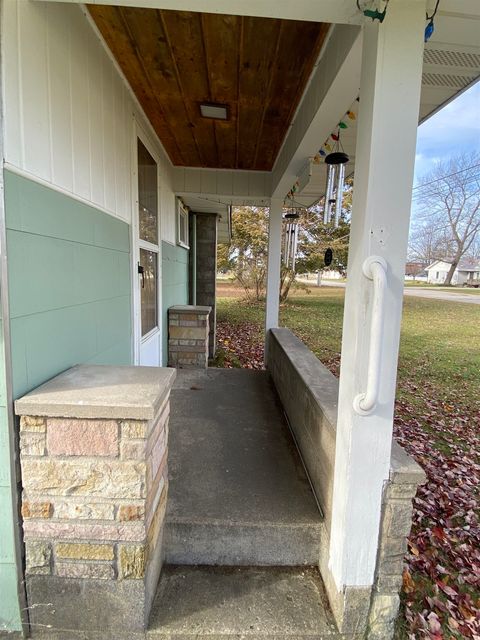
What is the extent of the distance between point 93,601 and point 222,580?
0.58 metres

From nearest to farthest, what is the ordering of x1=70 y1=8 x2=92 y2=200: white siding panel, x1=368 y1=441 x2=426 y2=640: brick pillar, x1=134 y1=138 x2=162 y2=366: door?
x1=368 y1=441 x2=426 y2=640: brick pillar
x1=70 y1=8 x2=92 y2=200: white siding panel
x1=134 y1=138 x2=162 y2=366: door

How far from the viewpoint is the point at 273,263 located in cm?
484

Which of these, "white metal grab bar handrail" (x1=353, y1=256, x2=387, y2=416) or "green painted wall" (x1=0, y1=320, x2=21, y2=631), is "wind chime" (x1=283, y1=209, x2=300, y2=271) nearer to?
"white metal grab bar handrail" (x1=353, y1=256, x2=387, y2=416)

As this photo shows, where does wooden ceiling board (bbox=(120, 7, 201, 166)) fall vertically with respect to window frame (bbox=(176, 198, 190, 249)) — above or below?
above

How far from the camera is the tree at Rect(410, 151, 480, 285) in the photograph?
41.3 feet

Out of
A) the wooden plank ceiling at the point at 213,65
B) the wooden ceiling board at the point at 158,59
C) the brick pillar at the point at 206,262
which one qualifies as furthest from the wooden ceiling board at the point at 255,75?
the brick pillar at the point at 206,262

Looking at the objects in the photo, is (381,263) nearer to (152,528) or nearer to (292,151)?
(152,528)

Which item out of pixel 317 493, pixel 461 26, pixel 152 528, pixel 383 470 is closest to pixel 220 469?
pixel 317 493

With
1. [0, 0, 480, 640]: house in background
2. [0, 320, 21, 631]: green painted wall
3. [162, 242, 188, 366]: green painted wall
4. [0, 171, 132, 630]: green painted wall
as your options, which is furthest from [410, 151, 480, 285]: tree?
[0, 320, 21, 631]: green painted wall

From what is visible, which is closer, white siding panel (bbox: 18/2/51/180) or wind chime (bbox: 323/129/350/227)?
white siding panel (bbox: 18/2/51/180)

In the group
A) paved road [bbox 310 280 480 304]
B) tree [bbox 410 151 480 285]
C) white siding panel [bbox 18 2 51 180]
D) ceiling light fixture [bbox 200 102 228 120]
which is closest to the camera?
white siding panel [bbox 18 2 51 180]

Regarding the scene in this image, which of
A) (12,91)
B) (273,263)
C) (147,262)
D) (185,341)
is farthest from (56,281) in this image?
(273,263)

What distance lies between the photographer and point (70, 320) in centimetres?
178

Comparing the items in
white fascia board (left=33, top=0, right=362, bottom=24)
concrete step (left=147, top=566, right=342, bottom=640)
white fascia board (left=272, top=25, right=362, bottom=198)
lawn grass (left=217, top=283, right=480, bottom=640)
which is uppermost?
white fascia board (left=272, top=25, right=362, bottom=198)
